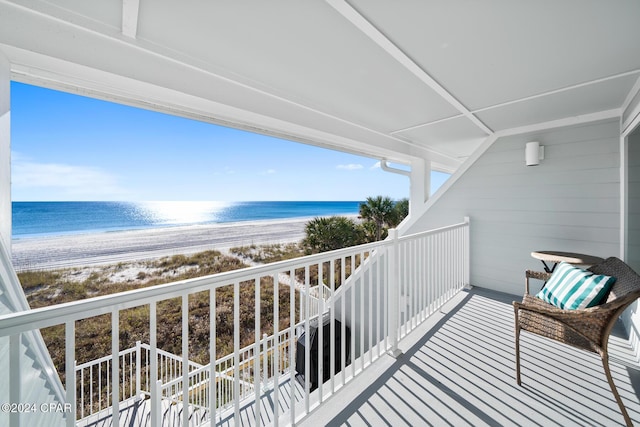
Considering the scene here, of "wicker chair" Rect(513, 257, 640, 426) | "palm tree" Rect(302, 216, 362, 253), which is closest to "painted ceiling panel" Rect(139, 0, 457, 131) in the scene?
"wicker chair" Rect(513, 257, 640, 426)

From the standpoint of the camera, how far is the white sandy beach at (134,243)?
10491 millimetres

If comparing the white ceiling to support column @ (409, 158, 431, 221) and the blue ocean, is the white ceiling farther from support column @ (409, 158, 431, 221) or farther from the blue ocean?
the blue ocean

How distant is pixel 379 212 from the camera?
41.7ft

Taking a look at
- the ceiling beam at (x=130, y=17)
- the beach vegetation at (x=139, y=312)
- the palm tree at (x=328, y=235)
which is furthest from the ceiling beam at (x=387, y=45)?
the palm tree at (x=328, y=235)

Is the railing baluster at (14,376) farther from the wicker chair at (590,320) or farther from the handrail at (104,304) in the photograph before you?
the wicker chair at (590,320)

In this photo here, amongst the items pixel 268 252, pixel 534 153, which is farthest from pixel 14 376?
pixel 268 252

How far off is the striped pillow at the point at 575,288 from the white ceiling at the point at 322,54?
1.60 m

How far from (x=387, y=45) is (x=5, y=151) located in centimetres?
238

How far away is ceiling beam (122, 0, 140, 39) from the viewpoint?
4.37ft

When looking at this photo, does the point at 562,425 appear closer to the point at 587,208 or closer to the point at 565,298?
the point at 565,298

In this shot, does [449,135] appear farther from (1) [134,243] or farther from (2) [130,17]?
(1) [134,243]

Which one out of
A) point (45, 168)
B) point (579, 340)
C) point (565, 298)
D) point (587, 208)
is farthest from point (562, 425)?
point (45, 168)

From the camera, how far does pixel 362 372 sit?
200cm

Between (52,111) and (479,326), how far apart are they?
51.8 ft
